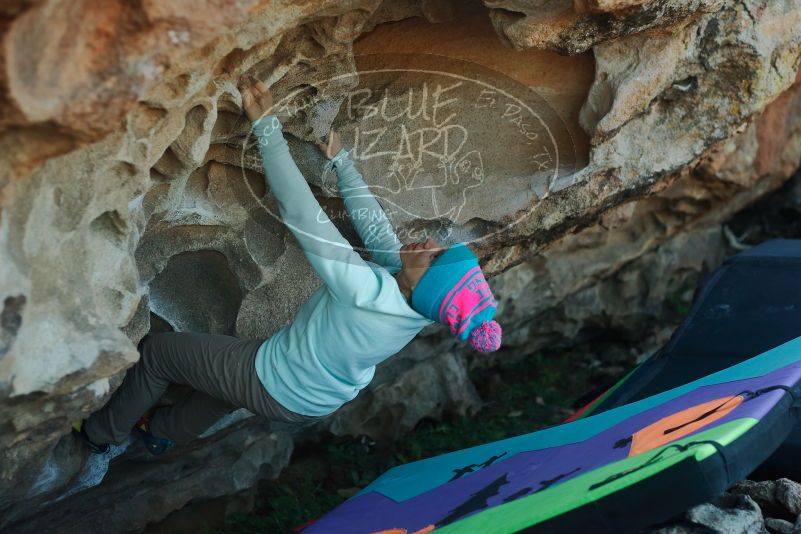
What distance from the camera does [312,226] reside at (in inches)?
94.5

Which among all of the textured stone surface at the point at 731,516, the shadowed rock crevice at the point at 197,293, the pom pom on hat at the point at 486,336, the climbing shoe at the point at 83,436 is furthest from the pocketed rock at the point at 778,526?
the climbing shoe at the point at 83,436

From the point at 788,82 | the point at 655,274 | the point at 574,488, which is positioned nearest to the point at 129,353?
the point at 574,488

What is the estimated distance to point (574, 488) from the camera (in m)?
2.05

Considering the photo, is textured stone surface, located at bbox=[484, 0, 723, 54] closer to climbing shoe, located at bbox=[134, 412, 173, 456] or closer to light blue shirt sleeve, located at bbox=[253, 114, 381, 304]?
light blue shirt sleeve, located at bbox=[253, 114, 381, 304]

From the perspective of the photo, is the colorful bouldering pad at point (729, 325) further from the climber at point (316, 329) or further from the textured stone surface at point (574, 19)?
the textured stone surface at point (574, 19)

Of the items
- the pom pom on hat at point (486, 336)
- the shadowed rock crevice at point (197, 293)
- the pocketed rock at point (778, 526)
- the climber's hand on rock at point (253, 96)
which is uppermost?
the climber's hand on rock at point (253, 96)

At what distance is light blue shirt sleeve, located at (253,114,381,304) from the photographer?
7.77ft

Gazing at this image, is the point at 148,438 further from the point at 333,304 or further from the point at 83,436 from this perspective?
the point at 333,304

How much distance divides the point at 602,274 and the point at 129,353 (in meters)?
2.78

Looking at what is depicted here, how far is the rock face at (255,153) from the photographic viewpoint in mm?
1647

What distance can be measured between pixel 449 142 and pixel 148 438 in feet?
4.26

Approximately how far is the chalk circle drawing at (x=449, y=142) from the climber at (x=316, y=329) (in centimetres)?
14

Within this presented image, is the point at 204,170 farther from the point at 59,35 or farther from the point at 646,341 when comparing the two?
the point at 646,341

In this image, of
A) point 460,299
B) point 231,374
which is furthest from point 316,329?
point 460,299
